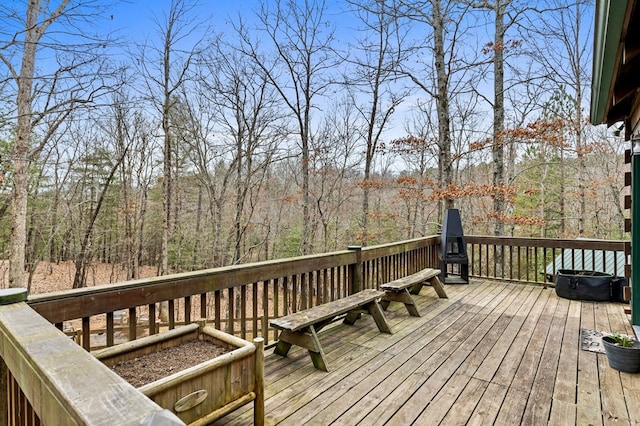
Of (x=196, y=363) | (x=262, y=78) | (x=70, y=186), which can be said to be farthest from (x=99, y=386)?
(x=70, y=186)

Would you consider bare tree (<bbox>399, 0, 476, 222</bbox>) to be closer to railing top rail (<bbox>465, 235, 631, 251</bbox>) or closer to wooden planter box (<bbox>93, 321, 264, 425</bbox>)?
railing top rail (<bbox>465, 235, 631, 251</bbox>)

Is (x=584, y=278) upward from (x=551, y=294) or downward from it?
upward

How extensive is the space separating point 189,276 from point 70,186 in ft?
38.5

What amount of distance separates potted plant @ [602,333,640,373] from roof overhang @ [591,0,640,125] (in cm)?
204

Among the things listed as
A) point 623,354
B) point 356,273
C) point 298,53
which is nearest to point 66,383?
point 356,273

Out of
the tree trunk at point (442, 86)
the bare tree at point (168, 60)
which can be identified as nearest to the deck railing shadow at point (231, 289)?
the tree trunk at point (442, 86)

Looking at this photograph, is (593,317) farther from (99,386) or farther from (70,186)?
(70,186)

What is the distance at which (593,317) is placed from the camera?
4227mm

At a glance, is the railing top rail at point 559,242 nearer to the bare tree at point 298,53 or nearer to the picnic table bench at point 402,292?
the picnic table bench at point 402,292

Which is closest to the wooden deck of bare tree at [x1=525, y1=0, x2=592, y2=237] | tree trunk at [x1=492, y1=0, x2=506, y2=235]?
tree trunk at [x1=492, y1=0, x2=506, y2=235]

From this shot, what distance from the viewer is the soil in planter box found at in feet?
5.53

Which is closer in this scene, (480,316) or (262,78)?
(480,316)

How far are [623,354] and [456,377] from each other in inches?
52.2

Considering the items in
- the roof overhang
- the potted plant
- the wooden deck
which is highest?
the roof overhang
